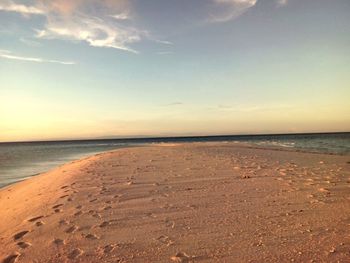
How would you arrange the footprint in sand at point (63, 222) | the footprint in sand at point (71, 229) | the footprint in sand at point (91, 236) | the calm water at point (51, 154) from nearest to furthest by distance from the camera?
the footprint in sand at point (91, 236)
the footprint in sand at point (71, 229)
the footprint in sand at point (63, 222)
the calm water at point (51, 154)

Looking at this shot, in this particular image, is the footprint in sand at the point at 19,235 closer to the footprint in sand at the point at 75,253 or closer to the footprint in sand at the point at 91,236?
the footprint in sand at the point at 91,236

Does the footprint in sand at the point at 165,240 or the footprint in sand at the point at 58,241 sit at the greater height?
the footprint in sand at the point at 165,240

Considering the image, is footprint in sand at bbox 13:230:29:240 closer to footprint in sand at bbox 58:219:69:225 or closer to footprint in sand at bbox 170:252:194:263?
footprint in sand at bbox 58:219:69:225

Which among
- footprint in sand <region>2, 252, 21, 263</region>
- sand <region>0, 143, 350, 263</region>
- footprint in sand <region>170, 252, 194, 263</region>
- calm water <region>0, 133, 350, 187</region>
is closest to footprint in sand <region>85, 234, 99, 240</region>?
sand <region>0, 143, 350, 263</region>

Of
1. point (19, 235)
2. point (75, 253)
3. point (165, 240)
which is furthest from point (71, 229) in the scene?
point (165, 240)

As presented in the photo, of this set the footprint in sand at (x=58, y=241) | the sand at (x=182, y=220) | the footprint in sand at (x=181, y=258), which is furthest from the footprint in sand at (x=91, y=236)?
the footprint in sand at (x=181, y=258)

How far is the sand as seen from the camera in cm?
518

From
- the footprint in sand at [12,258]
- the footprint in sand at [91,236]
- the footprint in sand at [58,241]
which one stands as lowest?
the footprint in sand at [12,258]

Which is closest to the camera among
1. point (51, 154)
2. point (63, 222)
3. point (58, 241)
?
point (58, 241)

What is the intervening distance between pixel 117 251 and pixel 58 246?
1177 mm

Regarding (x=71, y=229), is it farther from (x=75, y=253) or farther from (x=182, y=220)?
(x=182, y=220)

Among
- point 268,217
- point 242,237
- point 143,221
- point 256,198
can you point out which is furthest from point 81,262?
point 256,198

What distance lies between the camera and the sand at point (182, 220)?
204 inches

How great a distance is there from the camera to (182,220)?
6703 mm
